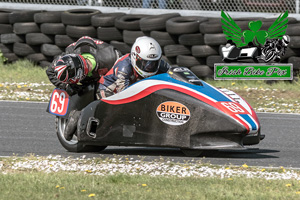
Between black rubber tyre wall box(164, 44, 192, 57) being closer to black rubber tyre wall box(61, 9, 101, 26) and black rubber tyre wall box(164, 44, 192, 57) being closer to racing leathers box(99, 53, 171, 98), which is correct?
black rubber tyre wall box(61, 9, 101, 26)

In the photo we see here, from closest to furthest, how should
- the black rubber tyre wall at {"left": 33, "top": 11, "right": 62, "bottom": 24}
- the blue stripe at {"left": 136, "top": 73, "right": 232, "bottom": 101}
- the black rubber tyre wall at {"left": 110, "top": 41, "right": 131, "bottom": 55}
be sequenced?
the blue stripe at {"left": 136, "top": 73, "right": 232, "bottom": 101}
the black rubber tyre wall at {"left": 110, "top": 41, "right": 131, "bottom": 55}
the black rubber tyre wall at {"left": 33, "top": 11, "right": 62, "bottom": 24}

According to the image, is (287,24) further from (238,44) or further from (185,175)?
(185,175)

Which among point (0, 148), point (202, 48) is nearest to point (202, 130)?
point (0, 148)

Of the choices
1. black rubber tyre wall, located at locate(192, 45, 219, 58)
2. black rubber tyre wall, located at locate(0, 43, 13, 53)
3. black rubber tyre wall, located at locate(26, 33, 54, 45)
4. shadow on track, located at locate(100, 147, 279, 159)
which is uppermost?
black rubber tyre wall, located at locate(26, 33, 54, 45)

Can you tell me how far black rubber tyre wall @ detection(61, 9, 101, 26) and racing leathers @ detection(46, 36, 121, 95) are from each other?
6.42 metres

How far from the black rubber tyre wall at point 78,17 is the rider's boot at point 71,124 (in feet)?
22.6

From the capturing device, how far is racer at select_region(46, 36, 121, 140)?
304 inches

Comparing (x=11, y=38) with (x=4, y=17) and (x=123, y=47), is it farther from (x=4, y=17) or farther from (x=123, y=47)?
(x=123, y=47)

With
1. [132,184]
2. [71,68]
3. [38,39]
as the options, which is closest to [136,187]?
[132,184]

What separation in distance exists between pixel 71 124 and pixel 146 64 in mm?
1129

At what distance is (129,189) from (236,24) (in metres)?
8.48

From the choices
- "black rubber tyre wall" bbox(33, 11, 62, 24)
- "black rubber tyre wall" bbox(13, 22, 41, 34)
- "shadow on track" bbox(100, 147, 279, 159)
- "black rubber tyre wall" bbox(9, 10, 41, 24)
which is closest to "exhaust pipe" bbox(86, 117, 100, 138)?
"shadow on track" bbox(100, 147, 279, 159)

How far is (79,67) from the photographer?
7.71 metres

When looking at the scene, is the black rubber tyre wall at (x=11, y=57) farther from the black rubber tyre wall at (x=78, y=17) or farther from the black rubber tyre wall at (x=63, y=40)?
the black rubber tyre wall at (x=78, y=17)
